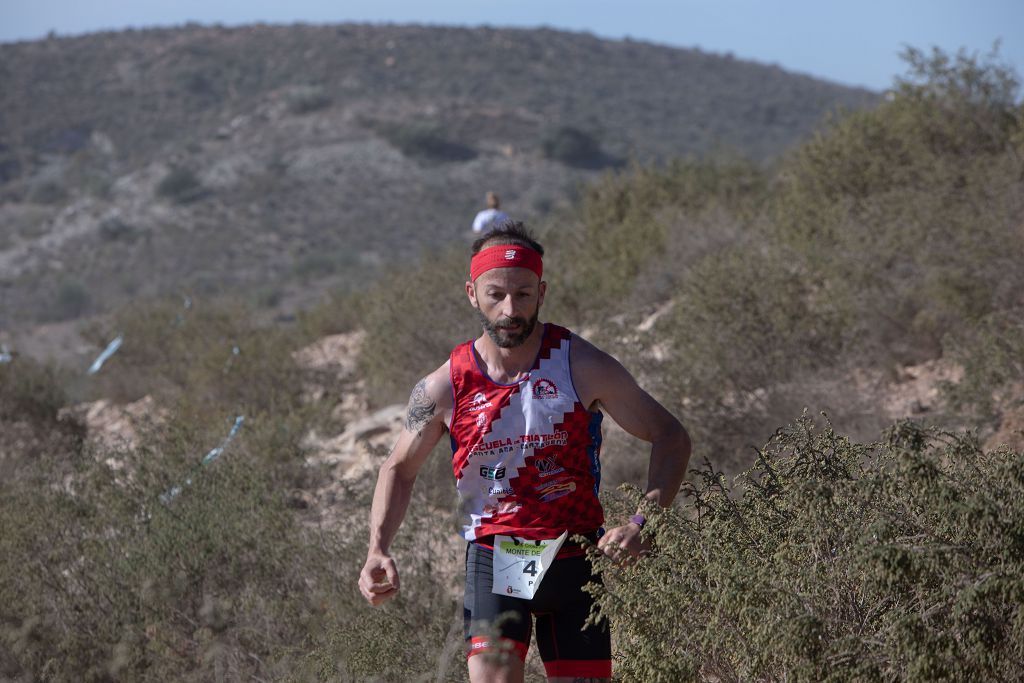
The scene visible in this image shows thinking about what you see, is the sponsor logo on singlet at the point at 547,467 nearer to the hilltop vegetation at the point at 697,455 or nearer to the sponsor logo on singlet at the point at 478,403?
the sponsor logo on singlet at the point at 478,403

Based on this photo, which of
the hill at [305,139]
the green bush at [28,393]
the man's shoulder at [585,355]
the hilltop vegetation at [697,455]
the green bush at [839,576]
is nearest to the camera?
the green bush at [839,576]

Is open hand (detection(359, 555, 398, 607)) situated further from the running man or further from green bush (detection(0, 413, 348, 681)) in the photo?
green bush (detection(0, 413, 348, 681))

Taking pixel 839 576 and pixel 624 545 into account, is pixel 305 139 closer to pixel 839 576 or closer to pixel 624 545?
pixel 624 545

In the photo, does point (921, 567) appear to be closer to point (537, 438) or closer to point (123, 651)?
point (537, 438)

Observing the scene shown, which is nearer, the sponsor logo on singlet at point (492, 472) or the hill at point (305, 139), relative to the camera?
the sponsor logo on singlet at point (492, 472)

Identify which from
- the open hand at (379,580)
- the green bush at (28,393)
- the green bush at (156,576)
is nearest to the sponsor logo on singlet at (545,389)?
the open hand at (379,580)

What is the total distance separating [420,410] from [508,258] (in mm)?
503

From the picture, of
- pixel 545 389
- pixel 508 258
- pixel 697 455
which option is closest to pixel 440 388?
pixel 545 389

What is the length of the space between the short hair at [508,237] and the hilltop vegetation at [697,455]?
2.78 feet

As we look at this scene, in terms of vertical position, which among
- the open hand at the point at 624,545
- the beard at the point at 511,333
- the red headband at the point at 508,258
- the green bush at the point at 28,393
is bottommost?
the green bush at the point at 28,393

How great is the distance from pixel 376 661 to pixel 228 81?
4777 cm

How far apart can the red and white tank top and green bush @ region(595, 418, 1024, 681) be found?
231 millimetres

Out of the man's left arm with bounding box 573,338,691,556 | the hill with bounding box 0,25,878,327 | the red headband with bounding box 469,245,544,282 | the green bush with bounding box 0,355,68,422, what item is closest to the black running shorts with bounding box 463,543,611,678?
the man's left arm with bounding box 573,338,691,556

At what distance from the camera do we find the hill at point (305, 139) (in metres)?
34.4
